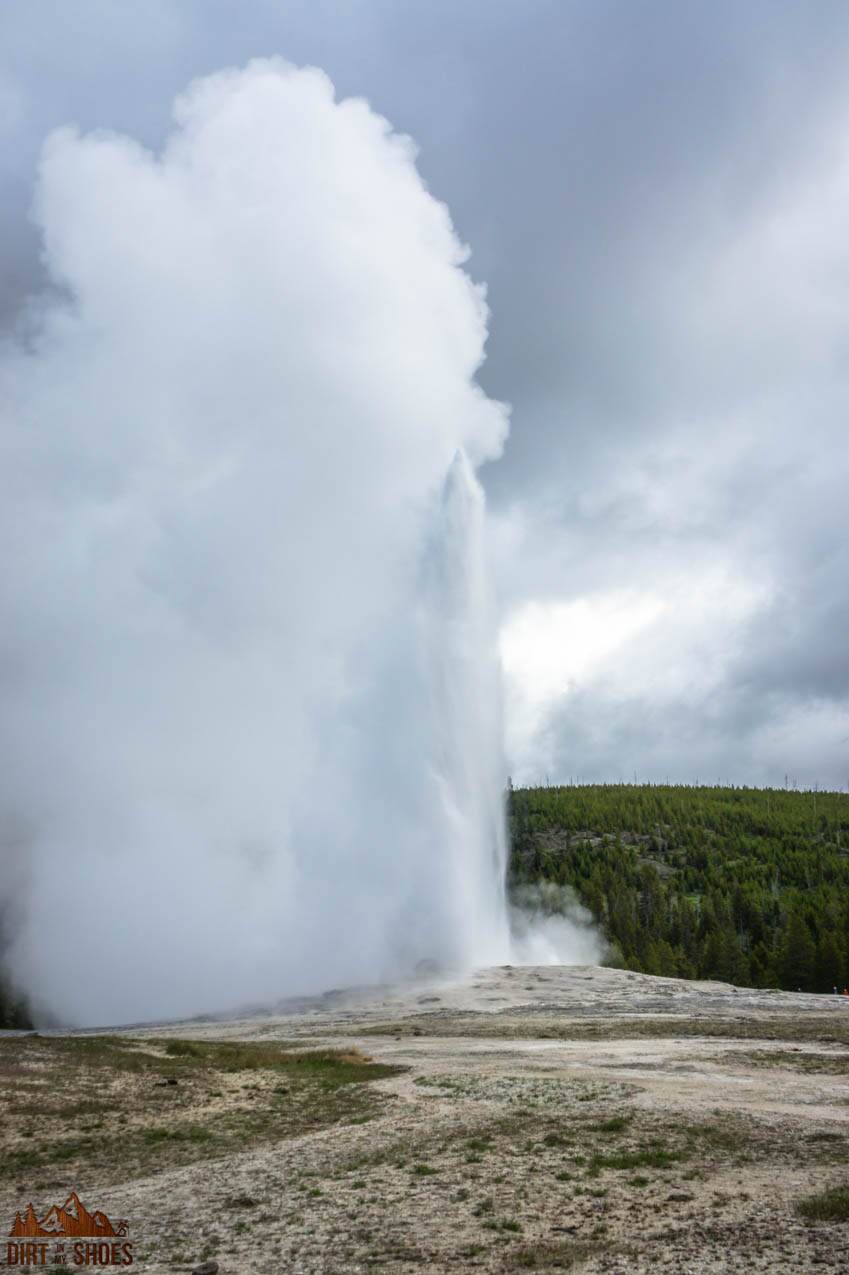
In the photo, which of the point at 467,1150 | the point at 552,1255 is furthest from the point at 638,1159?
the point at 552,1255

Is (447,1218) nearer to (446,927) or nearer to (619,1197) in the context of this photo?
(619,1197)

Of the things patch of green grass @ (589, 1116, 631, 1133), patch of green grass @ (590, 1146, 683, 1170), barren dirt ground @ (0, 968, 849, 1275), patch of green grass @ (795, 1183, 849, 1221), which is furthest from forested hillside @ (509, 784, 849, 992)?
patch of green grass @ (795, 1183, 849, 1221)

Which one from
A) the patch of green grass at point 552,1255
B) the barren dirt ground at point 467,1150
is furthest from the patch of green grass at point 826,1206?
the patch of green grass at point 552,1255

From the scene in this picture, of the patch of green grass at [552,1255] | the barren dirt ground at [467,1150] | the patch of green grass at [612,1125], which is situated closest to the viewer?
the patch of green grass at [552,1255]

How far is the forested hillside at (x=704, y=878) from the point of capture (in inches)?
2948

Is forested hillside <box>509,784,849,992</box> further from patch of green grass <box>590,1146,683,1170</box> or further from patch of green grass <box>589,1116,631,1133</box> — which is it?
patch of green grass <box>590,1146,683,1170</box>

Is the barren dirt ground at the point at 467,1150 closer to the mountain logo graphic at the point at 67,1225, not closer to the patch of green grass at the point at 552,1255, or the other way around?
the patch of green grass at the point at 552,1255

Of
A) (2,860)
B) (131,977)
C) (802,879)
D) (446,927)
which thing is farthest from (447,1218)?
(802,879)

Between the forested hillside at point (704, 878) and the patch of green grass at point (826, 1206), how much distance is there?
6298 centimetres

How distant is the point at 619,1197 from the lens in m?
11.6

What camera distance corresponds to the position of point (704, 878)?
14138cm

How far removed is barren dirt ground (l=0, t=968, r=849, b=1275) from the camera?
10.2 m

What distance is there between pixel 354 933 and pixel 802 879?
102029 millimetres

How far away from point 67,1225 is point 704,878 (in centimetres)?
14392
